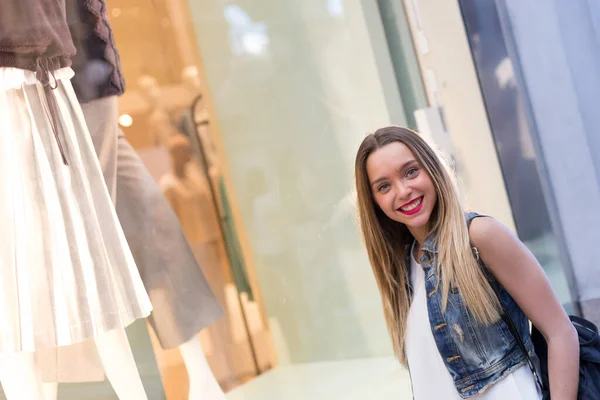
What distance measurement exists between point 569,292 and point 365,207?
6.98ft

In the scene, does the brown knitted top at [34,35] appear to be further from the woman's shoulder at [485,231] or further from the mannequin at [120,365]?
the woman's shoulder at [485,231]

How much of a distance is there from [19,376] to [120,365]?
30 centimetres

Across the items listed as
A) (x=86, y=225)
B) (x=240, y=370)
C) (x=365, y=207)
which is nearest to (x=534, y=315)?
(x=365, y=207)

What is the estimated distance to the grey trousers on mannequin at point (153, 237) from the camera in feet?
7.58

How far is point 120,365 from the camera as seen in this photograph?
224cm

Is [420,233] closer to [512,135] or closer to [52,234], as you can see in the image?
[52,234]

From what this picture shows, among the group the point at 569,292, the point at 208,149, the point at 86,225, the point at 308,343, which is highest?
the point at 208,149

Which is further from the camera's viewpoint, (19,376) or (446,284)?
(19,376)

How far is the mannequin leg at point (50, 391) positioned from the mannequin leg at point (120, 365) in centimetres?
16

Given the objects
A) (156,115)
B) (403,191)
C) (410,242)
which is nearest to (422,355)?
(410,242)

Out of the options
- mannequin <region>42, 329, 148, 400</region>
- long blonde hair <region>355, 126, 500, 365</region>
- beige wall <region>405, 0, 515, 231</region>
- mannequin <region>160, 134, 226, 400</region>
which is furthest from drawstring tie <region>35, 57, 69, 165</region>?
beige wall <region>405, 0, 515, 231</region>

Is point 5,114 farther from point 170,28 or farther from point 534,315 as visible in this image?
point 534,315

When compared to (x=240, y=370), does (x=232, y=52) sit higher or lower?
higher

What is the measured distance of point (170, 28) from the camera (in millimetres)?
2539
